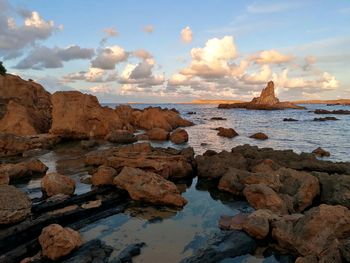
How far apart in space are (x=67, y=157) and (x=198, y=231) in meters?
20.8

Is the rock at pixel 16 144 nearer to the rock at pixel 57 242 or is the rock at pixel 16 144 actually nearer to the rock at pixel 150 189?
the rock at pixel 150 189

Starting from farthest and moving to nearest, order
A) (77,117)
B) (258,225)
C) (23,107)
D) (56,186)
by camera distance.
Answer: (23,107) → (77,117) → (56,186) → (258,225)

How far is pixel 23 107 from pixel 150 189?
33581mm

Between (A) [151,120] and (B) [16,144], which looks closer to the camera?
(B) [16,144]

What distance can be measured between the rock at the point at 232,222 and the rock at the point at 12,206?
8823 mm

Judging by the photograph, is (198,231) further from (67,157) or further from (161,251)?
(67,157)

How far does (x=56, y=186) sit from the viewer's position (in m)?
18.9

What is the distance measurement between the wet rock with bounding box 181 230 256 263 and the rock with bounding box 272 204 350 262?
3.92ft

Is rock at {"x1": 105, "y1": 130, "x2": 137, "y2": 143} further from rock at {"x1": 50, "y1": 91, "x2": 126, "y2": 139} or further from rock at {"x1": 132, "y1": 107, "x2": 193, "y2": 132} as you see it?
rock at {"x1": 132, "y1": 107, "x2": 193, "y2": 132}

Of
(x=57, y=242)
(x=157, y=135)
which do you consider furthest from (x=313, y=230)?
(x=157, y=135)

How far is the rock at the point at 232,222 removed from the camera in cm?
1469

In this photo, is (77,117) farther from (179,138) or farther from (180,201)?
(180,201)

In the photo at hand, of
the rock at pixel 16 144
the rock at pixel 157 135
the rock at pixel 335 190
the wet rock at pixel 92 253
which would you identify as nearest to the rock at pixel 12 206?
the wet rock at pixel 92 253

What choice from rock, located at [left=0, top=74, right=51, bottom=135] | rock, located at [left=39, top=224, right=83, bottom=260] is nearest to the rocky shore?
rock, located at [left=39, top=224, right=83, bottom=260]
